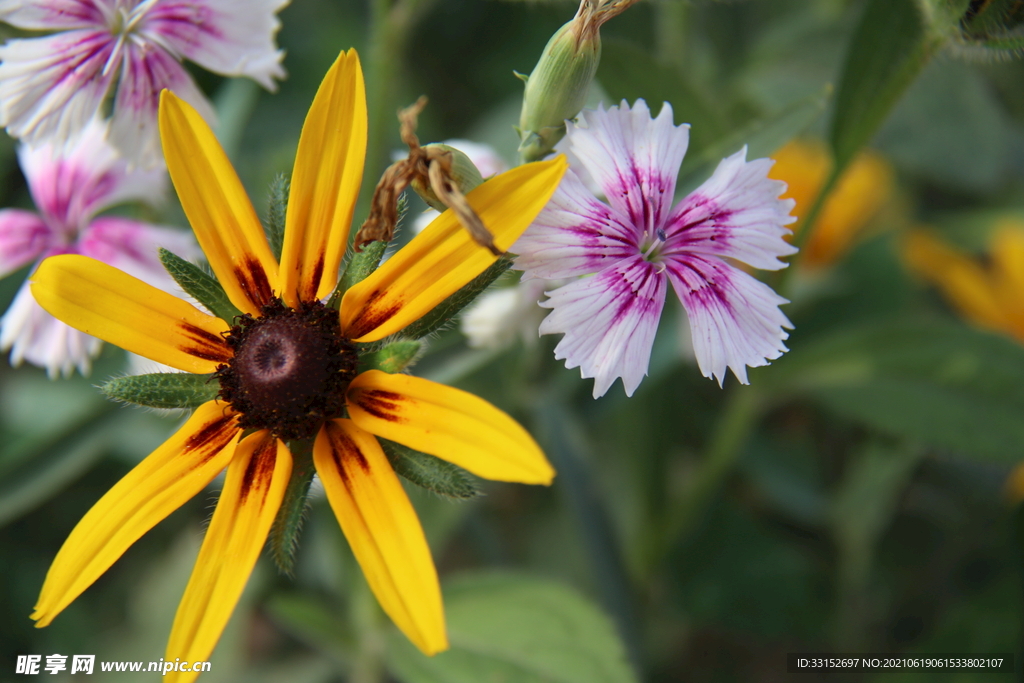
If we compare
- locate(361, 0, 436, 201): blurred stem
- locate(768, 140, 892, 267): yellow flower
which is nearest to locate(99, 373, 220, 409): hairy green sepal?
locate(361, 0, 436, 201): blurred stem

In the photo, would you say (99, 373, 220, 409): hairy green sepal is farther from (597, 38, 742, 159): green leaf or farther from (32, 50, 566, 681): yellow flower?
(597, 38, 742, 159): green leaf

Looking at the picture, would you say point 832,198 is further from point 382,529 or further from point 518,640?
point 382,529

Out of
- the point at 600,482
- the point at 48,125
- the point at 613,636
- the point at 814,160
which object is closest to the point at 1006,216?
the point at 814,160

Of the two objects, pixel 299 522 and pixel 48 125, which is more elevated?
pixel 48 125

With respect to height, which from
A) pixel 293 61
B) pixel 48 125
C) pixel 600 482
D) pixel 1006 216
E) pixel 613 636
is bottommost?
pixel 613 636

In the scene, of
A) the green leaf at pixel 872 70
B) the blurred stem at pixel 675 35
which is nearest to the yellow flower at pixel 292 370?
the green leaf at pixel 872 70

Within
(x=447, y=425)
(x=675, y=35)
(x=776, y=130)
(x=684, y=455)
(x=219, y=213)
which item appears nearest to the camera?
(x=447, y=425)

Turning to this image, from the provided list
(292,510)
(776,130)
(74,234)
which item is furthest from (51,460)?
(776,130)

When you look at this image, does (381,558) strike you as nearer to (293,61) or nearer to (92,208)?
(92,208)
